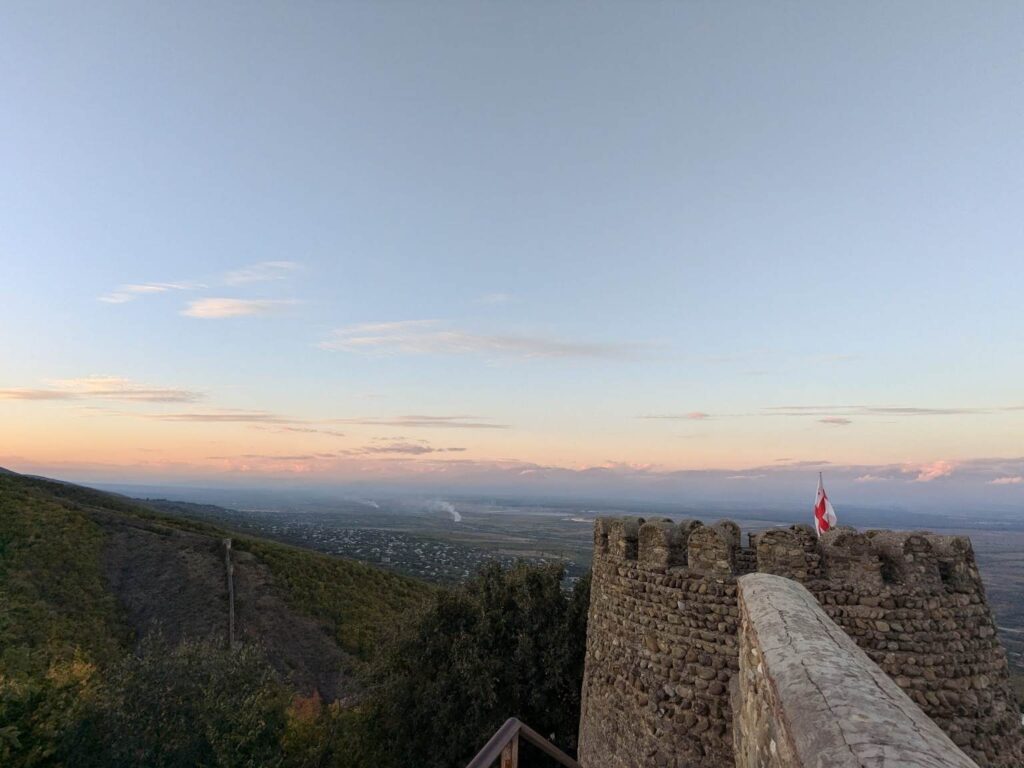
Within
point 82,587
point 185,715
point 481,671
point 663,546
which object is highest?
point 663,546

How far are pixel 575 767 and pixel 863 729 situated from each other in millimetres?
5049

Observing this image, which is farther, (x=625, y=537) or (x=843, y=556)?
(x=625, y=537)

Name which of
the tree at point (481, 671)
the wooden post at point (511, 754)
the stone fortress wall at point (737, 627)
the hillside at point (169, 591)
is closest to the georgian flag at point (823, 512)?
the stone fortress wall at point (737, 627)

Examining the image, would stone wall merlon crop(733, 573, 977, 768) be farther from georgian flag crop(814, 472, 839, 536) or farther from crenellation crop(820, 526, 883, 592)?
georgian flag crop(814, 472, 839, 536)

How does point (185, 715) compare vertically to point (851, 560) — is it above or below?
below

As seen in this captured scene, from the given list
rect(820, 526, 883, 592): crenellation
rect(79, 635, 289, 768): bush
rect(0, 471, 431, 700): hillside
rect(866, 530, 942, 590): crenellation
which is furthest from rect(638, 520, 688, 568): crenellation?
rect(0, 471, 431, 700): hillside

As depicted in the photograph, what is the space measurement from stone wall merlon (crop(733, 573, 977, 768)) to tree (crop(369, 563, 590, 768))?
36.5 ft

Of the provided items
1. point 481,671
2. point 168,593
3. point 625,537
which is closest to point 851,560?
point 625,537

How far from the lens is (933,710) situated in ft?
20.1

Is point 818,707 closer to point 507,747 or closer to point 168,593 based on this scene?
point 507,747

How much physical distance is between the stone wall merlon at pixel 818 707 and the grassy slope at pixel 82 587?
16.4 meters

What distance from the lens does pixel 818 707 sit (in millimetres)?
2697

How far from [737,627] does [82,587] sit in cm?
4065

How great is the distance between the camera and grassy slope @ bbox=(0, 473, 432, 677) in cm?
2664
